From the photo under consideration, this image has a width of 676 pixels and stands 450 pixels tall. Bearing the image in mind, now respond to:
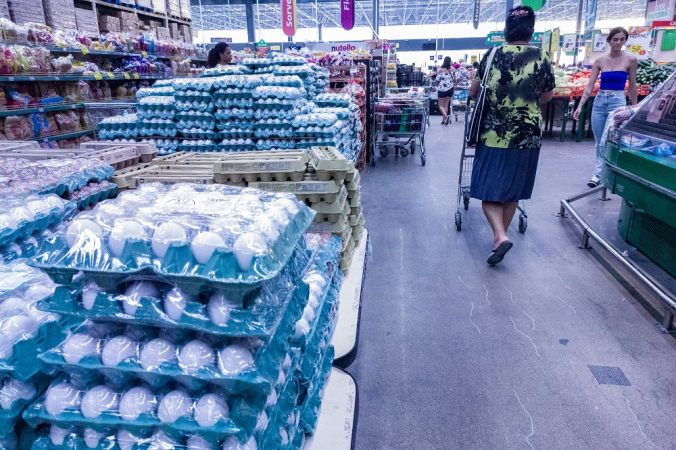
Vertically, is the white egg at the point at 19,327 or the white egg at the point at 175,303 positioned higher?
the white egg at the point at 175,303

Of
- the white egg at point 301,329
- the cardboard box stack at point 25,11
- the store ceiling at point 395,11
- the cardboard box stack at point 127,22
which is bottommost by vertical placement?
the white egg at point 301,329

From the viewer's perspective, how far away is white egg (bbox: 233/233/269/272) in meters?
1.14

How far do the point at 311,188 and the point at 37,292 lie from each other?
59.3 inches

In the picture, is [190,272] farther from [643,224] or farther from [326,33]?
[326,33]

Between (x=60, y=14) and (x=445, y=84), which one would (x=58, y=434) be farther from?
(x=445, y=84)

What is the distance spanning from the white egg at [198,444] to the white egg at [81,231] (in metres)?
0.59

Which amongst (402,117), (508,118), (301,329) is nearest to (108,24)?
(402,117)

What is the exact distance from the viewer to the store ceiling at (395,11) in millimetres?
32156

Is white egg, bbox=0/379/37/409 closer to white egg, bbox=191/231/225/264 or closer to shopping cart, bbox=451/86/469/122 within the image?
white egg, bbox=191/231/225/264

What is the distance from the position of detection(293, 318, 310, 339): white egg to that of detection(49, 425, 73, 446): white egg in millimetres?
696

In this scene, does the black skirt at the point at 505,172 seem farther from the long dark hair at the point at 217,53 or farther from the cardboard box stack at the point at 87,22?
the cardboard box stack at the point at 87,22

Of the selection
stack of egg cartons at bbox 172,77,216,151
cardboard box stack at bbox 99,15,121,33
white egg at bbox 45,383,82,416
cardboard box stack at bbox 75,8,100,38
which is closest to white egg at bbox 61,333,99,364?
white egg at bbox 45,383,82,416

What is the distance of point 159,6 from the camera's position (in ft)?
30.4

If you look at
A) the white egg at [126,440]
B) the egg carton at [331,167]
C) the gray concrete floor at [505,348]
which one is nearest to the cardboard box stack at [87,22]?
the gray concrete floor at [505,348]
